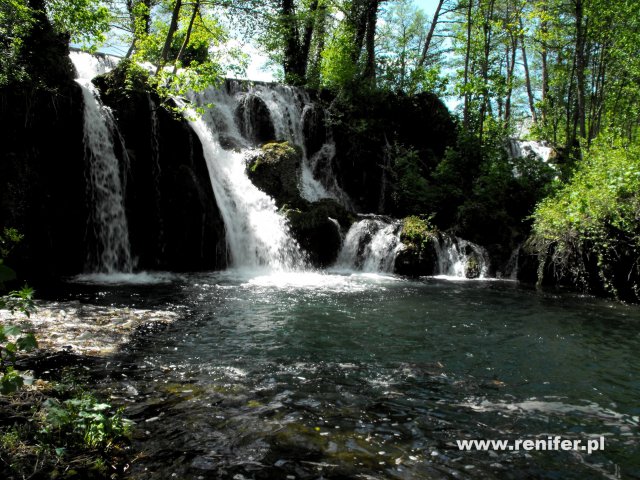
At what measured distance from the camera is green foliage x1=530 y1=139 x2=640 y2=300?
11680mm

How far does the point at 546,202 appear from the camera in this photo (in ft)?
51.2

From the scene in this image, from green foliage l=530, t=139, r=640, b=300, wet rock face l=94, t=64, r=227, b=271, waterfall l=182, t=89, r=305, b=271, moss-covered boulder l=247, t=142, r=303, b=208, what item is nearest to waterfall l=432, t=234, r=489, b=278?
green foliage l=530, t=139, r=640, b=300

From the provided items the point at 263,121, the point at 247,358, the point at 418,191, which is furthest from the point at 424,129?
the point at 247,358

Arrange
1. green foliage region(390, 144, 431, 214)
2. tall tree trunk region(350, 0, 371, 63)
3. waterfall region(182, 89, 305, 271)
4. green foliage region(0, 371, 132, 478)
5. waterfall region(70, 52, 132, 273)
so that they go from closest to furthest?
green foliage region(0, 371, 132, 478), waterfall region(70, 52, 132, 273), waterfall region(182, 89, 305, 271), green foliage region(390, 144, 431, 214), tall tree trunk region(350, 0, 371, 63)

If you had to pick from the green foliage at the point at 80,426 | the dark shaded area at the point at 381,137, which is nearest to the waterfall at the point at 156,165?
the dark shaded area at the point at 381,137

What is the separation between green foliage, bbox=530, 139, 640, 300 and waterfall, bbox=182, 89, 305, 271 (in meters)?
8.17

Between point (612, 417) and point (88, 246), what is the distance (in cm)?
1234

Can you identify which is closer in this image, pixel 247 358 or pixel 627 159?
pixel 247 358

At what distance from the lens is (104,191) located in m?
12.6

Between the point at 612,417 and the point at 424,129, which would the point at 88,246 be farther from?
the point at 424,129

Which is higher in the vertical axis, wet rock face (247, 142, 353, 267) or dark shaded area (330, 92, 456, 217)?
dark shaded area (330, 92, 456, 217)

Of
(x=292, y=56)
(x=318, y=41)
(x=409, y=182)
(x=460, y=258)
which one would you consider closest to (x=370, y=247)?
(x=460, y=258)

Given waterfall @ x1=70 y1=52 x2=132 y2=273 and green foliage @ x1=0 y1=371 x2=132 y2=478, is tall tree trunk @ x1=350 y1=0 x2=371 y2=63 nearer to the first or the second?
waterfall @ x1=70 y1=52 x2=132 y2=273

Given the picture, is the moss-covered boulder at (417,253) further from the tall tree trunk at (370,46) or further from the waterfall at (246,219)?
the tall tree trunk at (370,46)
